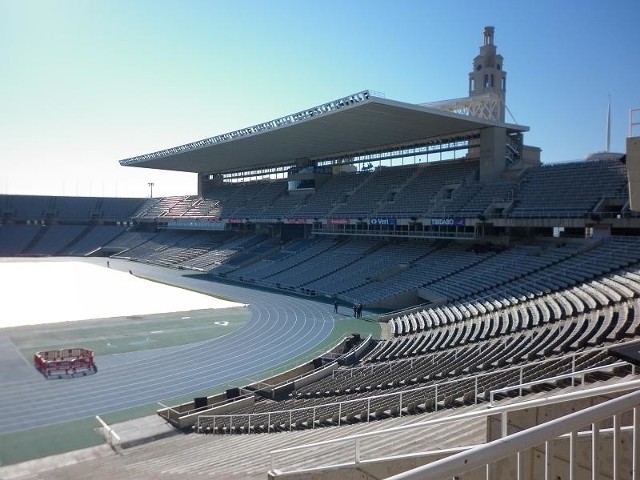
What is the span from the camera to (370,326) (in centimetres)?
2678

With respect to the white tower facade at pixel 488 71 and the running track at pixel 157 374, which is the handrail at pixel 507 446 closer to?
the running track at pixel 157 374

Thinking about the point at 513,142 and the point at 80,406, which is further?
the point at 513,142

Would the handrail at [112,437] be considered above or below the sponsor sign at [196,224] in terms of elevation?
below

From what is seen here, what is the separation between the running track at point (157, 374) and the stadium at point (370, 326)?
0.11m

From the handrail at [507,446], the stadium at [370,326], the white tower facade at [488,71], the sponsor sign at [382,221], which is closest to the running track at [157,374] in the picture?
the stadium at [370,326]

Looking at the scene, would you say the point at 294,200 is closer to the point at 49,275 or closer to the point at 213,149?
the point at 213,149

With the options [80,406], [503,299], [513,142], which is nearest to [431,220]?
[513,142]

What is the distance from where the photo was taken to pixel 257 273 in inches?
1812

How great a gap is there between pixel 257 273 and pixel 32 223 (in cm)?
4871

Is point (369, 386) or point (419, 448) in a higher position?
point (419, 448)

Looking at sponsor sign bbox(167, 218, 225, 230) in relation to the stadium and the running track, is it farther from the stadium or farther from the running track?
the running track

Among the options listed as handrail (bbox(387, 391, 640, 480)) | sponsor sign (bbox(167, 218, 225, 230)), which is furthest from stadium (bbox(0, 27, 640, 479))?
sponsor sign (bbox(167, 218, 225, 230))

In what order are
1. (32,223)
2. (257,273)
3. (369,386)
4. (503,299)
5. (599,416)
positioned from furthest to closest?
1. (32,223)
2. (257,273)
3. (503,299)
4. (369,386)
5. (599,416)

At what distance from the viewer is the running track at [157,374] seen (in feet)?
53.9
